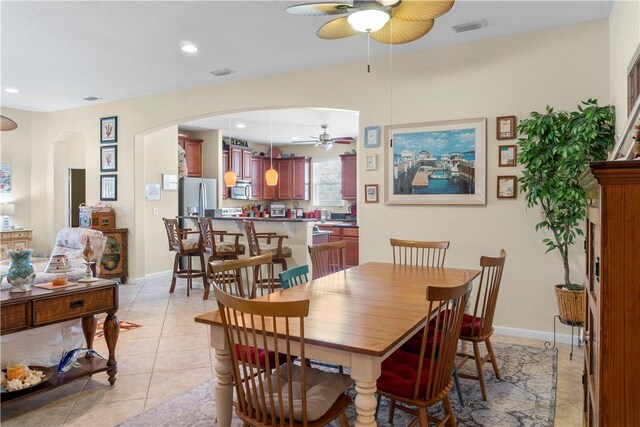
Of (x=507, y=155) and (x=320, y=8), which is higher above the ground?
(x=320, y=8)

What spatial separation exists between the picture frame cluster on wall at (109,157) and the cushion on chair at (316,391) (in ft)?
18.6

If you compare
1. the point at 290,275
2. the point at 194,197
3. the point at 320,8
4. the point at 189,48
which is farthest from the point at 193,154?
the point at 320,8

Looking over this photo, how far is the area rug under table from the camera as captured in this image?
2.46 m

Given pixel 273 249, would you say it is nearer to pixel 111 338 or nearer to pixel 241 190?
pixel 111 338

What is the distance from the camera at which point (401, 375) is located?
1.98 m

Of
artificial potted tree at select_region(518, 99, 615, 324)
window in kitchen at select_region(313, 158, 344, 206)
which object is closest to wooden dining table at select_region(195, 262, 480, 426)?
artificial potted tree at select_region(518, 99, 615, 324)

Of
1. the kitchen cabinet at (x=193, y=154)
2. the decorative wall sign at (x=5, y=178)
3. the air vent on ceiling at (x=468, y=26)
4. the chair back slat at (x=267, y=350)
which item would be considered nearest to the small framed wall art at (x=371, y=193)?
the air vent on ceiling at (x=468, y=26)

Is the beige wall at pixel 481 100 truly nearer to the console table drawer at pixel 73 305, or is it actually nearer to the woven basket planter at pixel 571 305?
the woven basket planter at pixel 571 305

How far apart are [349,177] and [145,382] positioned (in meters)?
6.52

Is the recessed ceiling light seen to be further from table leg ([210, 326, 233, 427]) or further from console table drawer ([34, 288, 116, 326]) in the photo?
table leg ([210, 326, 233, 427])

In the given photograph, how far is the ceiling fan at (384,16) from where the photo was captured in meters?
2.31

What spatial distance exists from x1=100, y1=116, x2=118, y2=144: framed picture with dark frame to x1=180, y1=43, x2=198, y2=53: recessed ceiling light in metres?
2.85

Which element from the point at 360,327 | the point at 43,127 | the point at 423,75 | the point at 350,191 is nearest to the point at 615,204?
the point at 360,327

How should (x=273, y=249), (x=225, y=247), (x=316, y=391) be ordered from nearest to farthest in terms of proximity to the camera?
1. (x=316, y=391)
2. (x=273, y=249)
3. (x=225, y=247)
